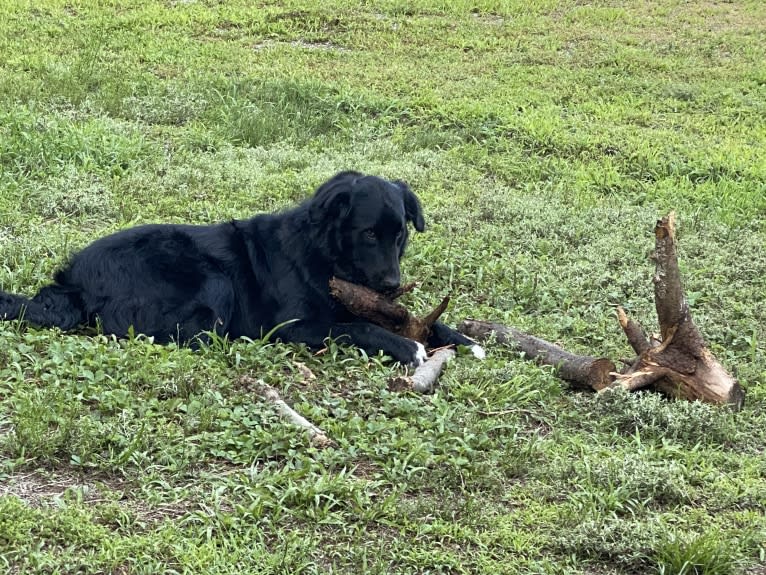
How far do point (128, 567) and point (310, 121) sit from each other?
325 inches

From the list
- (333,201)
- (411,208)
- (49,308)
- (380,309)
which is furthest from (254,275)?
(49,308)

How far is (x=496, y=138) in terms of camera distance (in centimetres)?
1121

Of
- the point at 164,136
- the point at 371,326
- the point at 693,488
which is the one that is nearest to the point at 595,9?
the point at 164,136

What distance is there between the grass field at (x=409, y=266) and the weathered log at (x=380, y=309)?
15.8 inches

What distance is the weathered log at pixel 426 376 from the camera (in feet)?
18.1

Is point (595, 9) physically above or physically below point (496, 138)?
above

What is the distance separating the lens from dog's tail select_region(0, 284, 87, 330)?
5.94 metres

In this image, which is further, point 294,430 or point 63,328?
point 63,328

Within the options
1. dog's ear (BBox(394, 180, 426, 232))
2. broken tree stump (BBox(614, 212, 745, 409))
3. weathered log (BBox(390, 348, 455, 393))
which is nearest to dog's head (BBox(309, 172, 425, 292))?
dog's ear (BBox(394, 180, 426, 232))

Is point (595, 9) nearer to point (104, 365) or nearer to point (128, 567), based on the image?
point (104, 365)

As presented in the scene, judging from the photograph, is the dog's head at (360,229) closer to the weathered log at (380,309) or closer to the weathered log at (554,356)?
the weathered log at (380,309)

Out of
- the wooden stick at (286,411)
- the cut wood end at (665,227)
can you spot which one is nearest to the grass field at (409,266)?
the wooden stick at (286,411)

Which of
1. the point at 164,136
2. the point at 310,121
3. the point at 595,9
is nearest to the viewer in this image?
the point at 164,136

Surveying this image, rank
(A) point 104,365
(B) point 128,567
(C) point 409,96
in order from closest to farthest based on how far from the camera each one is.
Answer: (B) point 128,567 → (A) point 104,365 → (C) point 409,96
